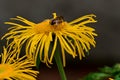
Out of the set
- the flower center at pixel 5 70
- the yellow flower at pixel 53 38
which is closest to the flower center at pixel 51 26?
the yellow flower at pixel 53 38

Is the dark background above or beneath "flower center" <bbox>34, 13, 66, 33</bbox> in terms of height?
above

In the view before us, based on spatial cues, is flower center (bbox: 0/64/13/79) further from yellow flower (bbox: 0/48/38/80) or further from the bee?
the bee

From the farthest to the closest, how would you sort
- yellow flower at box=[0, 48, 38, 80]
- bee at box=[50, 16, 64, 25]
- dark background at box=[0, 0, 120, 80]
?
dark background at box=[0, 0, 120, 80] < bee at box=[50, 16, 64, 25] < yellow flower at box=[0, 48, 38, 80]

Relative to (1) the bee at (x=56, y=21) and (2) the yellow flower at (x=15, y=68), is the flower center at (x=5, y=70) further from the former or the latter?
(1) the bee at (x=56, y=21)

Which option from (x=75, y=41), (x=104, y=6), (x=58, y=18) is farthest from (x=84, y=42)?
(x=104, y=6)

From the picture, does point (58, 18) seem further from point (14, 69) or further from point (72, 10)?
point (72, 10)

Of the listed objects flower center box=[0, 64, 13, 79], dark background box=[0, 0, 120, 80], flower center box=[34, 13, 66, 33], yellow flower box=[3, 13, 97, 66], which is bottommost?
flower center box=[0, 64, 13, 79]

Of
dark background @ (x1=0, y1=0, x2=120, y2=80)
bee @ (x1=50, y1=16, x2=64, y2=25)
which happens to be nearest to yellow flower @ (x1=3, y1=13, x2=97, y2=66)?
bee @ (x1=50, y1=16, x2=64, y2=25)

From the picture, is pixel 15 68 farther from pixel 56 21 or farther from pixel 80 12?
pixel 80 12
